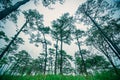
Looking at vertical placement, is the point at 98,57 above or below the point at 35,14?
below

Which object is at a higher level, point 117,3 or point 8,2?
point 117,3

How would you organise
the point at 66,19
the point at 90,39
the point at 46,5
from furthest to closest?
the point at 66,19 < the point at 90,39 < the point at 46,5

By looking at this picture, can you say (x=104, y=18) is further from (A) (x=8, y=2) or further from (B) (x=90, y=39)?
(A) (x=8, y=2)

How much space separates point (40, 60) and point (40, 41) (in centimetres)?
1525

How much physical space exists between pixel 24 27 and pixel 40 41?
7.51 metres

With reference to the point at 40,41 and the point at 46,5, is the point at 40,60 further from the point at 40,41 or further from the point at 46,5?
the point at 46,5

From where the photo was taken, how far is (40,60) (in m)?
39.9

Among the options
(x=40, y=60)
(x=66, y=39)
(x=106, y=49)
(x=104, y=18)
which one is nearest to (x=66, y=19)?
(x=66, y=39)

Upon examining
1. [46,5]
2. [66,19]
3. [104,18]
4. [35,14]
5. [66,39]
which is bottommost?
[46,5]

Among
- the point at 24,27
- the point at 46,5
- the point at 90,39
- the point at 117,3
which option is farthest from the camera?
the point at 90,39

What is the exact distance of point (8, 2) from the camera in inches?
493

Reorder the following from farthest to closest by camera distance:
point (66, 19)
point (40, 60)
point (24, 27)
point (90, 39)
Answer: point (40, 60) → point (66, 19) → point (90, 39) → point (24, 27)

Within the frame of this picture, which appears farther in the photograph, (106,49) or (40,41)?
(40,41)

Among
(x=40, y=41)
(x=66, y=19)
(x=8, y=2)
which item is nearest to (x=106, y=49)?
(x=66, y=19)
